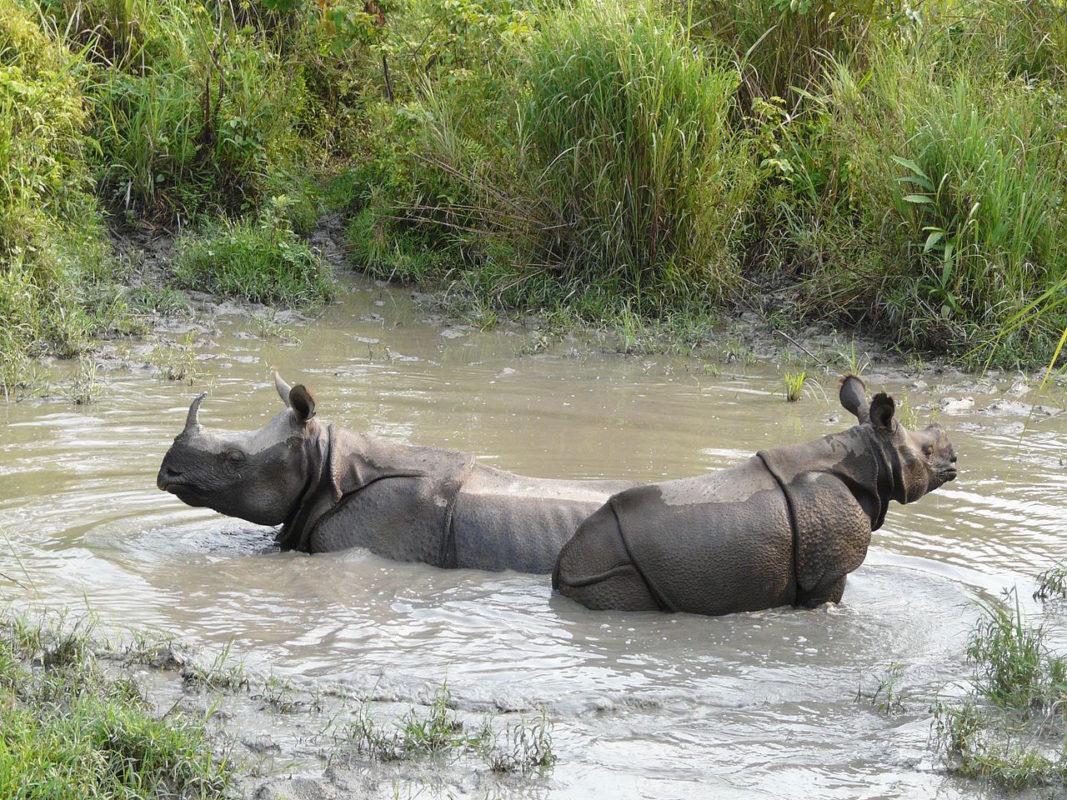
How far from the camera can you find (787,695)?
176 inches

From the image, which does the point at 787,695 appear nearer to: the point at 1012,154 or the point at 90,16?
the point at 1012,154

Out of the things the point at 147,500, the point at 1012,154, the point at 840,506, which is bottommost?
the point at 147,500

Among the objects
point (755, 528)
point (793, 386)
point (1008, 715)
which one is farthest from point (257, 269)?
point (1008, 715)

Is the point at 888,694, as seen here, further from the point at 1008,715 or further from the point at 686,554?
the point at 686,554

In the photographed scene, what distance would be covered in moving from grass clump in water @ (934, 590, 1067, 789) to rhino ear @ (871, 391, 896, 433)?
31.1 inches

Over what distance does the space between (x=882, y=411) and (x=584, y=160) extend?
5359 mm

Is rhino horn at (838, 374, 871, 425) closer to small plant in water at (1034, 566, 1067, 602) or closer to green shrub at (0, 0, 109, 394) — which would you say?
small plant in water at (1034, 566, 1067, 602)

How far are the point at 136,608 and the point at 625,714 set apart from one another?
1943 millimetres

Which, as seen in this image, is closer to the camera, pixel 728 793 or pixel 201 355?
pixel 728 793

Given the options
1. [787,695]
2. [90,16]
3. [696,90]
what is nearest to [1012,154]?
[696,90]

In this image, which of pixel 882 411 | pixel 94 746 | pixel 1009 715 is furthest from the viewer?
pixel 882 411

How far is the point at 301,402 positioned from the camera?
18.8ft

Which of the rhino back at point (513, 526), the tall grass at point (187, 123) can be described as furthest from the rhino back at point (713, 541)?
the tall grass at point (187, 123)

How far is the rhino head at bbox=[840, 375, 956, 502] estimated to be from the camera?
512cm
